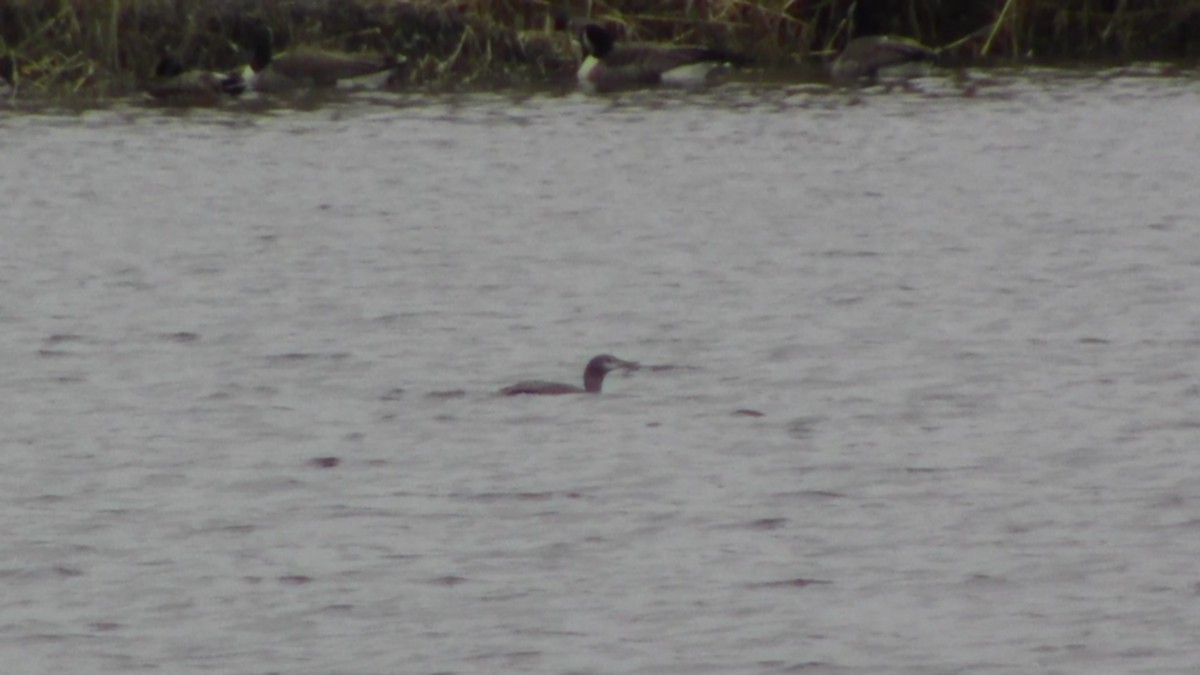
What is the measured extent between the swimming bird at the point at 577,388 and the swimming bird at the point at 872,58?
56.7ft

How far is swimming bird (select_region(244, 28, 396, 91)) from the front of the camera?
1149 inches

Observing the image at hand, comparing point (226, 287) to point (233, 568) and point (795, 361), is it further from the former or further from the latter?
point (233, 568)

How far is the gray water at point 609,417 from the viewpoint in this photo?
7832 mm

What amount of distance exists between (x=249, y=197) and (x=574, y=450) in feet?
33.3

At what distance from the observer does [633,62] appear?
2909 cm

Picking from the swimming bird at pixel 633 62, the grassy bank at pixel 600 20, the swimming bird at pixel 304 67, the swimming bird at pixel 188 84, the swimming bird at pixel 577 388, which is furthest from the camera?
the grassy bank at pixel 600 20

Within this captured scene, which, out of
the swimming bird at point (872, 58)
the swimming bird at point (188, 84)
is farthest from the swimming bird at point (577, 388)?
the swimming bird at point (872, 58)

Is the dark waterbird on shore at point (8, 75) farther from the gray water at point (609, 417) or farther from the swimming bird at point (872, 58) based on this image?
the swimming bird at point (872, 58)

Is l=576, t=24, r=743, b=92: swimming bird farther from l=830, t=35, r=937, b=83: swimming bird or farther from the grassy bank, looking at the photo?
l=830, t=35, r=937, b=83: swimming bird

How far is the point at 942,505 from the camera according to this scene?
30.3ft

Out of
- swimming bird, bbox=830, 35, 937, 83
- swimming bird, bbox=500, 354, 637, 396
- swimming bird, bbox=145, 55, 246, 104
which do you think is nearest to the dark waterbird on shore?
swimming bird, bbox=145, 55, 246, 104

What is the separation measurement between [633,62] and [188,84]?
462 centimetres

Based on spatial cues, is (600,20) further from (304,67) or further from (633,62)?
(304,67)

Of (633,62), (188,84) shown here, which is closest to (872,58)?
(633,62)
